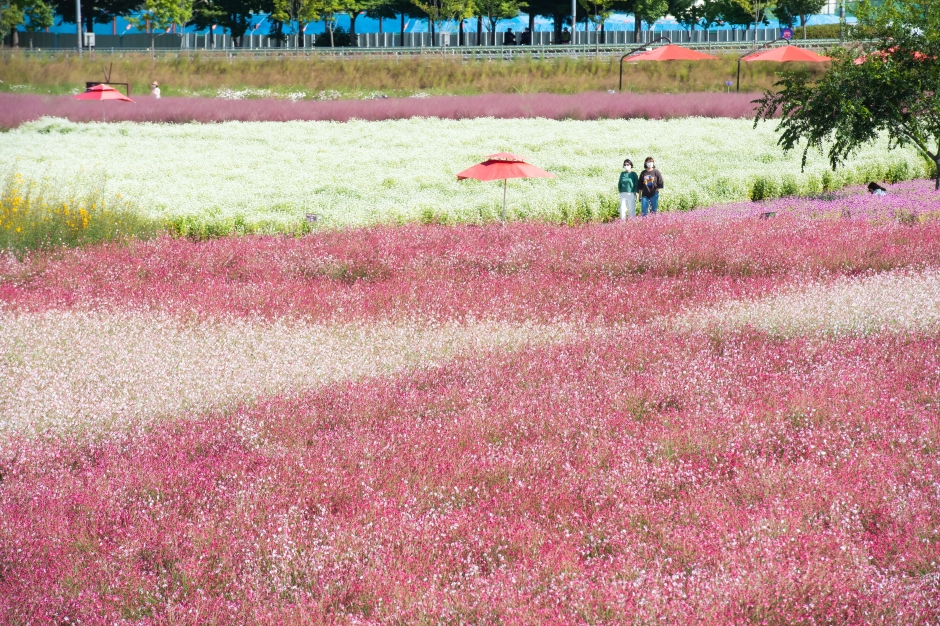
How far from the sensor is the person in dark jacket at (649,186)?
16.8 metres

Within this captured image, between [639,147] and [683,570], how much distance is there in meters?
23.4

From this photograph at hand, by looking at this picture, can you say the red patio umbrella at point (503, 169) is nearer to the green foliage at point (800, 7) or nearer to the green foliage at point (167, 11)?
the green foliage at point (167, 11)

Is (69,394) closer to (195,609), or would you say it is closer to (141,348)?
(141,348)

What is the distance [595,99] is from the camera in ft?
116

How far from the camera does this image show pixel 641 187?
55.9 feet

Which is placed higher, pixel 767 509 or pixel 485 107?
pixel 485 107

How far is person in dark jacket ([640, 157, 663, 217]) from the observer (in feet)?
55.3

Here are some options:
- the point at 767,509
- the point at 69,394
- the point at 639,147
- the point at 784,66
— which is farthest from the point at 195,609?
the point at 784,66

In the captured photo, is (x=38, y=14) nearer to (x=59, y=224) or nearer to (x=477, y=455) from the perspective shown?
(x=59, y=224)

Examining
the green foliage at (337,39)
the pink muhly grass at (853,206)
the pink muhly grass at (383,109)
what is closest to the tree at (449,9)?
the green foliage at (337,39)

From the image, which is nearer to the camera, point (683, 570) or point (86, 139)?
point (683, 570)

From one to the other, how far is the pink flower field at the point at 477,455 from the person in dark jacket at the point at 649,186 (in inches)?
298

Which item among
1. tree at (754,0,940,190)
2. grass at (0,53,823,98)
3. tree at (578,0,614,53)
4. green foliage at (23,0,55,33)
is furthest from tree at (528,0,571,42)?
tree at (754,0,940,190)

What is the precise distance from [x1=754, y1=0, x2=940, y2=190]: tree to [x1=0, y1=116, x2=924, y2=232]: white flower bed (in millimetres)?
2929
